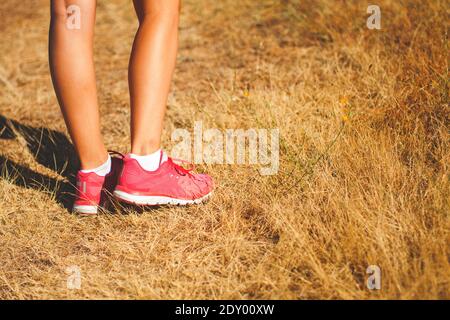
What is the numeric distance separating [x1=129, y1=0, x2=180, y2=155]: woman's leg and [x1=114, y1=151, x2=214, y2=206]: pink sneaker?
0.26 ft

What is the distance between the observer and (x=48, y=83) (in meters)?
3.30

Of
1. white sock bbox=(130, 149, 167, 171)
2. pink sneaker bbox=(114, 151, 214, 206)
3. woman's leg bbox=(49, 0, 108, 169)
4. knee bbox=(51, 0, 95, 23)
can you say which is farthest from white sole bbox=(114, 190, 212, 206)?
knee bbox=(51, 0, 95, 23)

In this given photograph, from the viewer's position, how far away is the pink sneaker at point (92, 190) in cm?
193

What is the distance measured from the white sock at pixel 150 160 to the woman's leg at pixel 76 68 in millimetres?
186

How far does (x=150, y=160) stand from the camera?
1851mm

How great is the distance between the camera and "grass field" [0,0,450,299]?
1.56m

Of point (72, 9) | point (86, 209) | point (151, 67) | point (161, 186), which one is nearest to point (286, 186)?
point (161, 186)

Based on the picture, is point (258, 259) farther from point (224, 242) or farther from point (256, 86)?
point (256, 86)

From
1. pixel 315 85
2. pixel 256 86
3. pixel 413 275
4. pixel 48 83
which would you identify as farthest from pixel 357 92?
pixel 48 83

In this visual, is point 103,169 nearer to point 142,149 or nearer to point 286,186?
point 142,149

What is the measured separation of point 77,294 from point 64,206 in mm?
561

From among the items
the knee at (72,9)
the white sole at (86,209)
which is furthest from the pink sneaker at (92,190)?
the knee at (72,9)

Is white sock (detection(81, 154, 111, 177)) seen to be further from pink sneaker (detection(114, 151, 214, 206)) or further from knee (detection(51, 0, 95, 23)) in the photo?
knee (detection(51, 0, 95, 23))

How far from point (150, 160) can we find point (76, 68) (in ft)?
1.31
